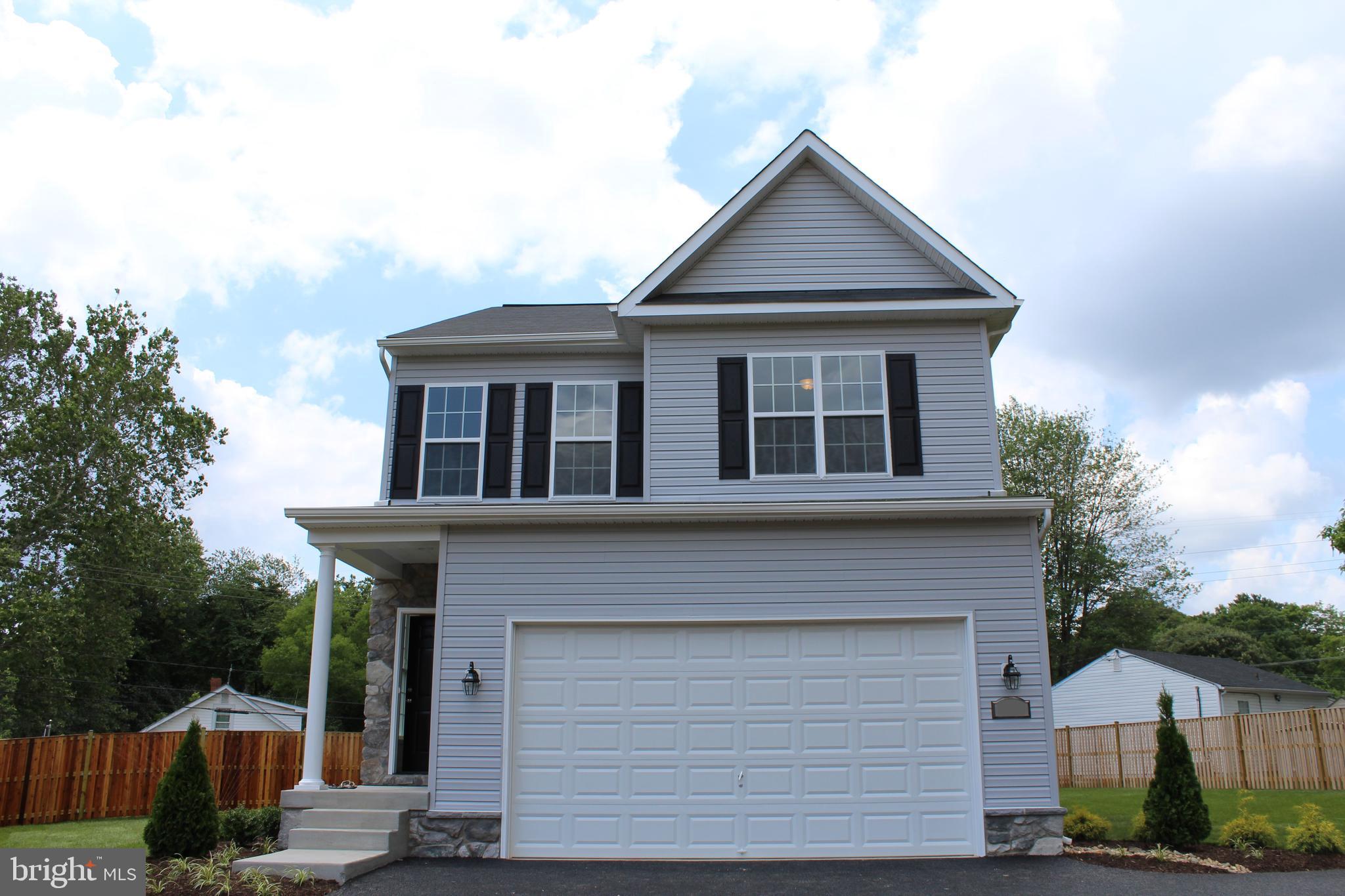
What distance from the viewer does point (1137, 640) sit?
117 feet

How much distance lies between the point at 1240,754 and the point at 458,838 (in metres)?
16.1

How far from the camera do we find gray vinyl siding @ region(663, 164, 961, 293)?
36.9 feet

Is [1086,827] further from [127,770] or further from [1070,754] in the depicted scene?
[127,770]

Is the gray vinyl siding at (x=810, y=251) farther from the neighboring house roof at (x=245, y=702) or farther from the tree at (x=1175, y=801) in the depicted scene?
the neighboring house roof at (x=245, y=702)

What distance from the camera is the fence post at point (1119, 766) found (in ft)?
68.2

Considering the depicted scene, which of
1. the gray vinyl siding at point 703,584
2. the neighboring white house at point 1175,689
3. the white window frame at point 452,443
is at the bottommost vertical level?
the neighboring white house at point 1175,689

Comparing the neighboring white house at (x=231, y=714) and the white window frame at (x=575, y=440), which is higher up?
the white window frame at (x=575, y=440)

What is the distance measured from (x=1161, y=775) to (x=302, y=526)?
9795 mm

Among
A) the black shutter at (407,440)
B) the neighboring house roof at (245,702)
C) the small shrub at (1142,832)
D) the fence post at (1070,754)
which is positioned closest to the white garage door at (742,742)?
the small shrub at (1142,832)

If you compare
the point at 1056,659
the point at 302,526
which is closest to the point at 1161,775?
the point at 302,526

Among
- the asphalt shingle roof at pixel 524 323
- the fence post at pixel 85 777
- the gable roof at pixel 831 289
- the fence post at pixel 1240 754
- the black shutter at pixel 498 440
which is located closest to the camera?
the gable roof at pixel 831 289

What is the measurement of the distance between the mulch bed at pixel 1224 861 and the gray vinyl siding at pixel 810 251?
21.3 feet

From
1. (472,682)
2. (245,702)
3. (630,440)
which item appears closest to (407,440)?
(630,440)

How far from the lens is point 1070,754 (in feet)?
76.2
